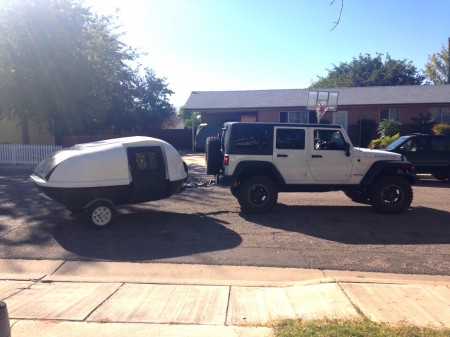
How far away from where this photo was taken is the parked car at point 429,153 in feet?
56.1

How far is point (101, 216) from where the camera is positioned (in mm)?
9656

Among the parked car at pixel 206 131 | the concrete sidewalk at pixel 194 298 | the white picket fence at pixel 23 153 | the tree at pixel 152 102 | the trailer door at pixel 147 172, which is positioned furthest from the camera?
the tree at pixel 152 102

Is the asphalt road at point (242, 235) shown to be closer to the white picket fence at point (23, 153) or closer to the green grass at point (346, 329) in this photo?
the green grass at point (346, 329)

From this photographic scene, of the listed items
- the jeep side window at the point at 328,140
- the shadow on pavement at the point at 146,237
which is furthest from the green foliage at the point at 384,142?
the shadow on pavement at the point at 146,237

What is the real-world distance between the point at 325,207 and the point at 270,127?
276 cm

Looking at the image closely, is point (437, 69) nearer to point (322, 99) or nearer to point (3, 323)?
point (322, 99)

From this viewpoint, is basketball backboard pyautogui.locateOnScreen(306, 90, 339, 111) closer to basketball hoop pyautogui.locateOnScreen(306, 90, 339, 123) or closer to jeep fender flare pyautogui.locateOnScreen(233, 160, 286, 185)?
basketball hoop pyautogui.locateOnScreen(306, 90, 339, 123)

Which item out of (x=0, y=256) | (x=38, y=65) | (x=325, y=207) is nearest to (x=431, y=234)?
(x=325, y=207)

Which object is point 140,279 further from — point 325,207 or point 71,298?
point 325,207

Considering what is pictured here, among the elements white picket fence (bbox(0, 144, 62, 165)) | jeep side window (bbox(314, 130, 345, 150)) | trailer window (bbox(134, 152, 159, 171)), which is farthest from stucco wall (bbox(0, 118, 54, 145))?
jeep side window (bbox(314, 130, 345, 150))

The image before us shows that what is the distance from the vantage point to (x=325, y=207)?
1227cm

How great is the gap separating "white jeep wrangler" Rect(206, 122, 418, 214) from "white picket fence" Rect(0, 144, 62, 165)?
15.3 meters

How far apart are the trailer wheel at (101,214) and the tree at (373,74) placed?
55.5 metres

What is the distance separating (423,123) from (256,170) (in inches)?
835
